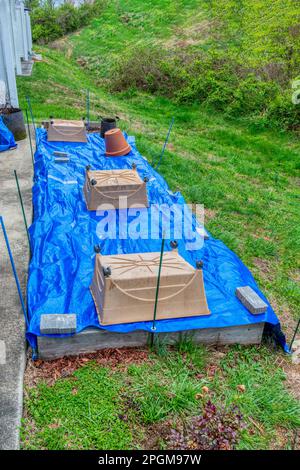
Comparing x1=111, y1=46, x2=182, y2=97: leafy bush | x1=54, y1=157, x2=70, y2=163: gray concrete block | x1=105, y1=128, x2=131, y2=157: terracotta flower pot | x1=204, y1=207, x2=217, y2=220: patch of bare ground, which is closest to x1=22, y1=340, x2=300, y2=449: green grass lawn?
x1=204, y1=207, x2=217, y2=220: patch of bare ground

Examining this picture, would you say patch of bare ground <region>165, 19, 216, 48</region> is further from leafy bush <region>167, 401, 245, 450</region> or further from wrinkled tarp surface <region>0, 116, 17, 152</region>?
leafy bush <region>167, 401, 245, 450</region>

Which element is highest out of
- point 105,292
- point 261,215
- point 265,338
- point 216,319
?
point 105,292

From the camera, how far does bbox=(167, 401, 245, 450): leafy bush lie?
2.68 m

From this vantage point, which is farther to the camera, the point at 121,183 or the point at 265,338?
the point at 121,183

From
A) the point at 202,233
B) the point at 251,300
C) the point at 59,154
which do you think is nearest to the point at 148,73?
the point at 59,154

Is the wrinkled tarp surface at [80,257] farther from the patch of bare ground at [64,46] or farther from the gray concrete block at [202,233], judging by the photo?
the patch of bare ground at [64,46]

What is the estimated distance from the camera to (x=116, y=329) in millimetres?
3449

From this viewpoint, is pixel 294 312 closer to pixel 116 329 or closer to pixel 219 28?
pixel 116 329

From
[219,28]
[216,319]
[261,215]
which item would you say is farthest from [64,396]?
[219,28]

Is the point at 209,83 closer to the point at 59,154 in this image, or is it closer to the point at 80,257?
the point at 59,154

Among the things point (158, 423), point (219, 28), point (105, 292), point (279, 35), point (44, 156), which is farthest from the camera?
point (219, 28)

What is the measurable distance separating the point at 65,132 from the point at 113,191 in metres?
3.27

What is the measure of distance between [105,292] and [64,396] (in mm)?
882

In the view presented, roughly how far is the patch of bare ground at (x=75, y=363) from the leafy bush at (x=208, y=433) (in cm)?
75
